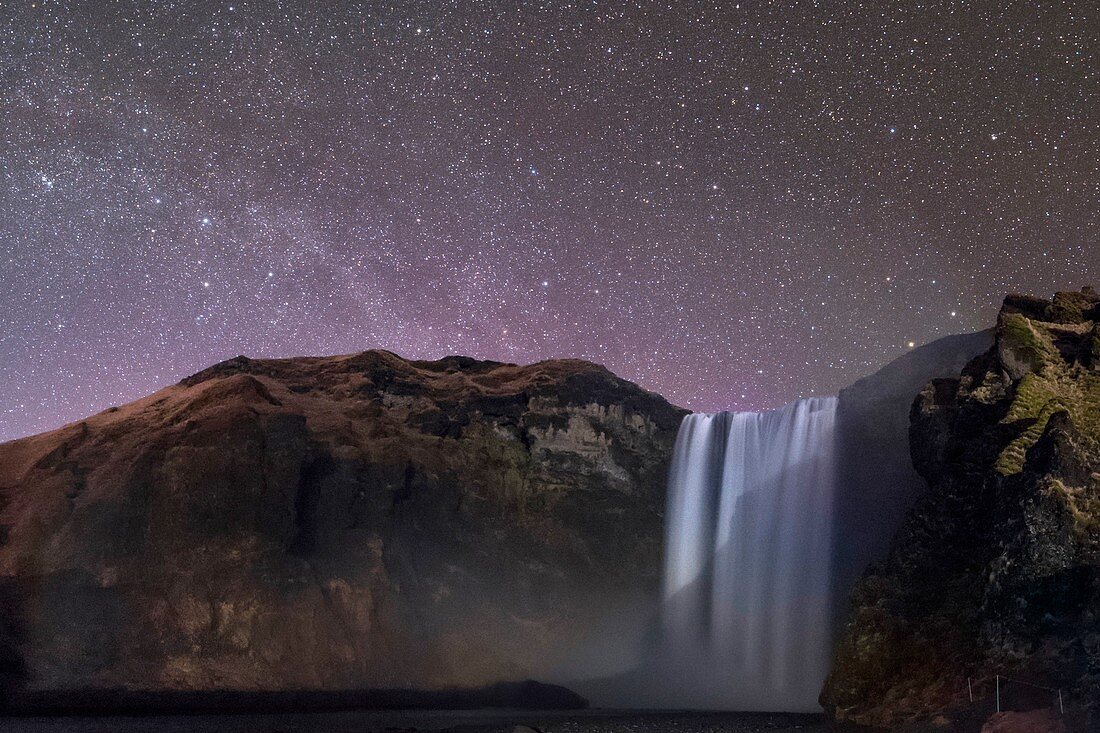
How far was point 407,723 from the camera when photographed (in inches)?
1138

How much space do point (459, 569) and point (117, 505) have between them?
1835 cm

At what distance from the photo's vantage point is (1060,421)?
74.6 ft

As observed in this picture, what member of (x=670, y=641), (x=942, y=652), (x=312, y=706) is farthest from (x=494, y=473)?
(x=942, y=652)

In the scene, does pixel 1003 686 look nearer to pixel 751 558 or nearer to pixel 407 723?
pixel 407 723

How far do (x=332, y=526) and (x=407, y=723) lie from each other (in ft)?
48.9

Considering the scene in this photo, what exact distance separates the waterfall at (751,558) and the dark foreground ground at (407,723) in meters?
8.21

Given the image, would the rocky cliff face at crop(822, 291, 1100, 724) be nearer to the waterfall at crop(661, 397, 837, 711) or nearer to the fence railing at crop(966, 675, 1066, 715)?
the fence railing at crop(966, 675, 1066, 715)

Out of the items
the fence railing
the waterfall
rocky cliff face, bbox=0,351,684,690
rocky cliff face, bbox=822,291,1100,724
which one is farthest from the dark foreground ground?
the waterfall

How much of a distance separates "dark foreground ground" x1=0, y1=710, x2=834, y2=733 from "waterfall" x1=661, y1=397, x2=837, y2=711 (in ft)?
26.9

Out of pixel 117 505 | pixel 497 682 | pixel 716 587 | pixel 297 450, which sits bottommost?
pixel 497 682

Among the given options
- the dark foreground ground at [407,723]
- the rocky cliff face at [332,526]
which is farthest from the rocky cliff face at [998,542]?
the rocky cliff face at [332,526]

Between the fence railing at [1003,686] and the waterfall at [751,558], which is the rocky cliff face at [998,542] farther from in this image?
the waterfall at [751,558]

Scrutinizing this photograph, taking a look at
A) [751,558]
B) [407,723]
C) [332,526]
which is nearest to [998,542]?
[407,723]

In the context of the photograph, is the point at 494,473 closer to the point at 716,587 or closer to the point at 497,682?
the point at 497,682
